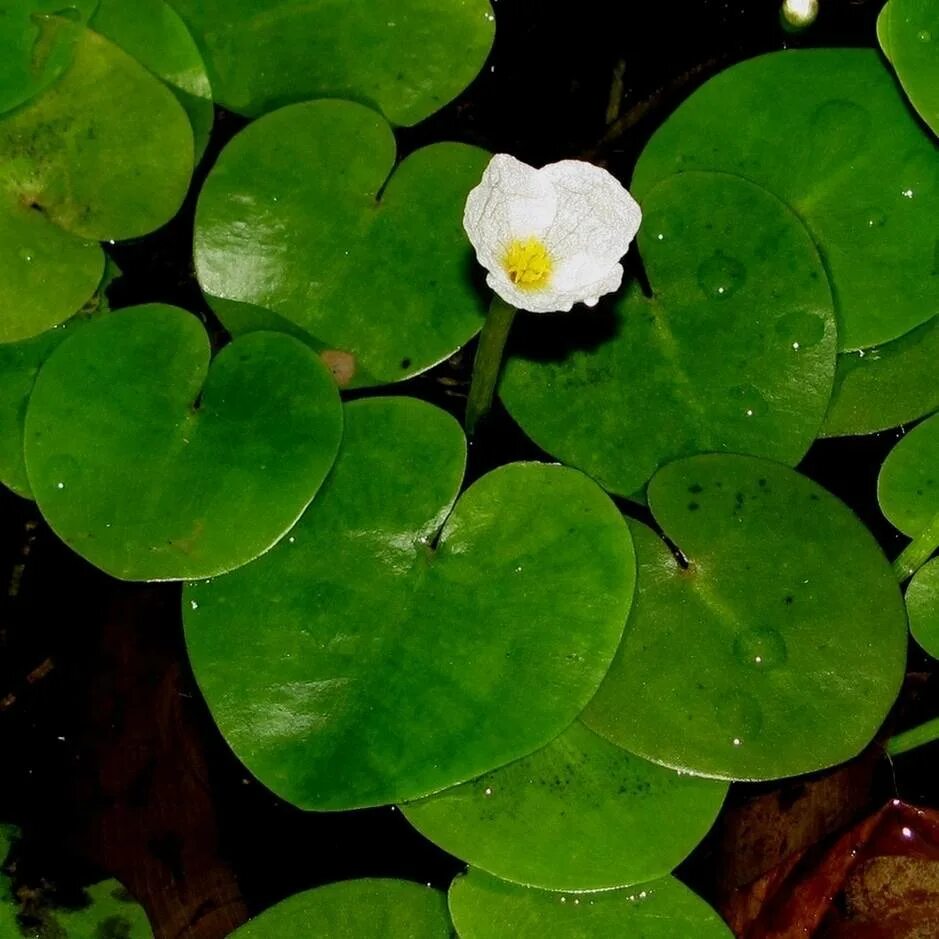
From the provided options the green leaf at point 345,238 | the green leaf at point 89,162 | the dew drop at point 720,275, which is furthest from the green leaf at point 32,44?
the dew drop at point 720,275

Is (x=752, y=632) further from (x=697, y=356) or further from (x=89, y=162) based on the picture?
(x=89, y=162)

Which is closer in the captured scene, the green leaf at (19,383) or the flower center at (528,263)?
the flower center at (528,263)

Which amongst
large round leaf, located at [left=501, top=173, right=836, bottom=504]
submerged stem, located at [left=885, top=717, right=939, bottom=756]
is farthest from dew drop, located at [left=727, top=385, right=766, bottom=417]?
submerged stem, located at [left=885, top=717, right=939, bottom=756]

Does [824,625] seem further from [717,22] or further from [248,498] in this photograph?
[717,22]

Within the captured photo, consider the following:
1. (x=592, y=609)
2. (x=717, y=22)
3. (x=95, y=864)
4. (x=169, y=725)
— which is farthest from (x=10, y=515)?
(x=717, y=22)

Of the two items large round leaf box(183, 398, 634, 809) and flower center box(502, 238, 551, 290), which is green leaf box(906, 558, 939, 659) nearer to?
large round leaf box(183, 398, 634, 809)

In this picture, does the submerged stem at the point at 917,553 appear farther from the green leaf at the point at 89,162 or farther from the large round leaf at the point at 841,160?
the green leaf at the point at 89,162
